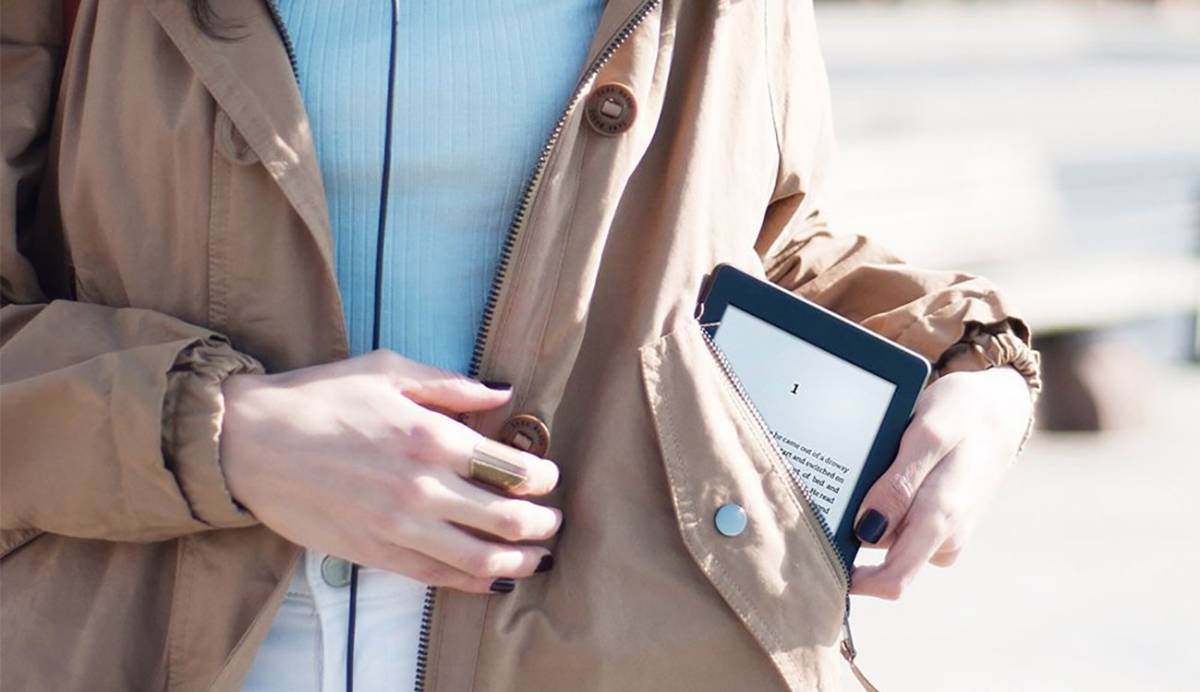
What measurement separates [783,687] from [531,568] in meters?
0.25

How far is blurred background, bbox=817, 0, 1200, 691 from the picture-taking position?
4.75m

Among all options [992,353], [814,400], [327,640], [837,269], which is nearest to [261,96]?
[327,640]

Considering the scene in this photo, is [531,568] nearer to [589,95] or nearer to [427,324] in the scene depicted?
[427,324]

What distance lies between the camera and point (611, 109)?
1.50 m

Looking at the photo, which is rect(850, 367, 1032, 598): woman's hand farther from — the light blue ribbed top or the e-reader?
the light blue ribbed top

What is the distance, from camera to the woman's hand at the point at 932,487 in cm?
156

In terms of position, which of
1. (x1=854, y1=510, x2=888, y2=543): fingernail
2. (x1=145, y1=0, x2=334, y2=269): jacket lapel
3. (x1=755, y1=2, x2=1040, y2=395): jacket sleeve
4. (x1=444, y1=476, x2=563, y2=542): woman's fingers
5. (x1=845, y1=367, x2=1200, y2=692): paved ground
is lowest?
(x1=845, y1=367, x2=1200, y2=692): paved ground

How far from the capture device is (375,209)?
1500mm

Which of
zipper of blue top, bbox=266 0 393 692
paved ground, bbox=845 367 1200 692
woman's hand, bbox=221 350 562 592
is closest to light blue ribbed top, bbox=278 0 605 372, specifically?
zipper of blue top, bbox=266 0 393 692

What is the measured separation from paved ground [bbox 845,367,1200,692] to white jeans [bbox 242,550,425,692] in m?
3.07

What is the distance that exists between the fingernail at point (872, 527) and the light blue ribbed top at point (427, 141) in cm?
41

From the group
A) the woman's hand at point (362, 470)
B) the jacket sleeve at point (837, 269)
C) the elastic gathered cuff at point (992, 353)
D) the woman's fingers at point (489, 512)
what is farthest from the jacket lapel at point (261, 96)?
the elastic gathered cuff at point (992, 353)

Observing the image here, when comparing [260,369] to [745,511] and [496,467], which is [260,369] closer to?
[496,467]

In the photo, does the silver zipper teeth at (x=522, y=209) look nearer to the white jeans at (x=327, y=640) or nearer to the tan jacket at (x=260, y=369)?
the tan jacket at (x=260, y=369)
